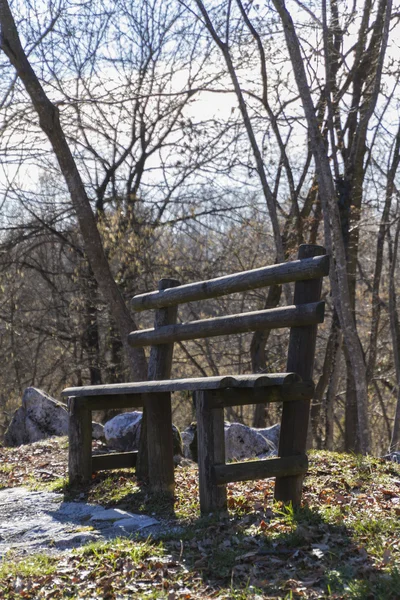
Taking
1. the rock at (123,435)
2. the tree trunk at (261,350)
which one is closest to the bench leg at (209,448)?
the rock at (123,435)

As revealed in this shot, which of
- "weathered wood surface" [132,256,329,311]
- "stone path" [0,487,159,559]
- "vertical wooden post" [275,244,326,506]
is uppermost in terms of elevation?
"weathered wood surface" [132,256,329,311]

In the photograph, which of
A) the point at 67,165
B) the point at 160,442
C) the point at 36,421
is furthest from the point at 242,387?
the point at 67,165

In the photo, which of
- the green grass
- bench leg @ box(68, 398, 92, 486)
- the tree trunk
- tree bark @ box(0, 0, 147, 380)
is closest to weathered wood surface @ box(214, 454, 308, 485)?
the green grass

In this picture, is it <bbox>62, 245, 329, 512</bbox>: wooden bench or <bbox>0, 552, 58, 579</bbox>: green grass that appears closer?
<bbox>0, 552, 58, 579</bbox>: green grass

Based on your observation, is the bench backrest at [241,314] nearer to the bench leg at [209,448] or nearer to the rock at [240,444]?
the bench leg at [209,448]

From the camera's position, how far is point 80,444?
661cm

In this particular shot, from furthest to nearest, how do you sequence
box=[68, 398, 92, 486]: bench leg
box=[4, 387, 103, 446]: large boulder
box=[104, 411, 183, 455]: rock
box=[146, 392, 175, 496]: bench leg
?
box=[4, 387, 103, 446]: large boulder, box=[104, 411, 183, 455]: rock, box=[68, 398, 92, 486]: bench leg, box=[146, 392, 175, 496]: bench leg

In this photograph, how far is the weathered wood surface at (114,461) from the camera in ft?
21.9

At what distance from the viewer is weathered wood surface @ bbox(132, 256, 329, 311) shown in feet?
17.2

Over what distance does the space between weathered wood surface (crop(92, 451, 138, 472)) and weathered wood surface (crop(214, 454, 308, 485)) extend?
203cm

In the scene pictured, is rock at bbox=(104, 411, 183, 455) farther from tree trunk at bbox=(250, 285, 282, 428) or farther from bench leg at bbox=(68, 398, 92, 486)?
tree trunk at bbox=(250, 285, 282, 428)

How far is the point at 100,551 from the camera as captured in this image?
4438mm

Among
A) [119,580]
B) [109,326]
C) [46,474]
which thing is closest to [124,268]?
[109,326]

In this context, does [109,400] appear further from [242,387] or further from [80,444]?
[242,387]
